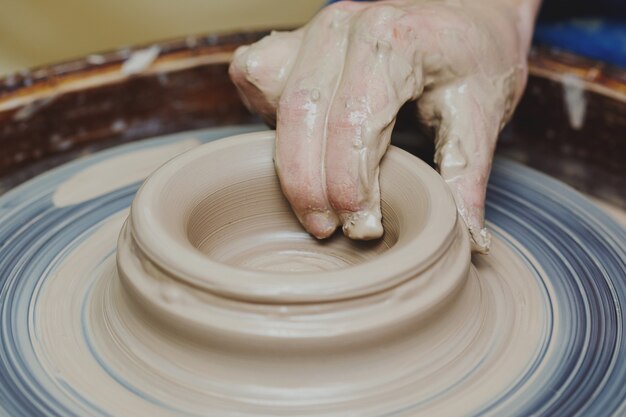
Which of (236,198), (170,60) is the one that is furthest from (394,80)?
(170,60)

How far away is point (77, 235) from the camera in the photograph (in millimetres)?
1316

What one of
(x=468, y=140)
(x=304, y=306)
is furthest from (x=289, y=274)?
(x=468, y=140)

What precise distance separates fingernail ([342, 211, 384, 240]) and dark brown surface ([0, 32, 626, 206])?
35 cm

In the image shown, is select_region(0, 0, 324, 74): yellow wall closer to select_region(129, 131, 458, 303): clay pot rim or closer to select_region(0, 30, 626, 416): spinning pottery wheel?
select_region(0, 30, 626, 416): spinning pottery wheel

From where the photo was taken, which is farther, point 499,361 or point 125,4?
point 125,4

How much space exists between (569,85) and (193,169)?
0.84m

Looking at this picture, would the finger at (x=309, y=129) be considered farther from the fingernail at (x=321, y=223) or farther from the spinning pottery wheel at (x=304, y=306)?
the spinning pottery wheel at (x=304, y=306)

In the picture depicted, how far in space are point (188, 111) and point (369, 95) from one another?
747mm

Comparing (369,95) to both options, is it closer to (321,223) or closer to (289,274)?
(321,223)

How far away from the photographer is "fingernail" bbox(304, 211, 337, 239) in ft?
3.75

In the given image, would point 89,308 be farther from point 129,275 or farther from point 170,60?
point 170,60

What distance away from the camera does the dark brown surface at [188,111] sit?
1.50 meters

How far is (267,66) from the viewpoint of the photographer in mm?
1217

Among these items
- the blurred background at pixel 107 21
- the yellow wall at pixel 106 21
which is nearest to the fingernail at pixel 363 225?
the blurred background at pixel 107 21
